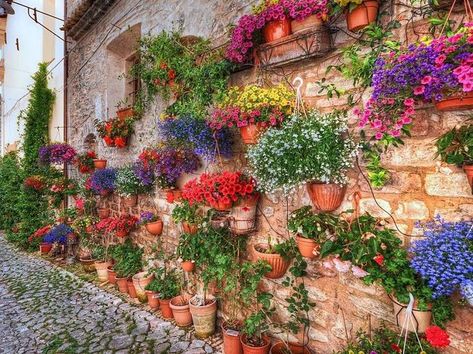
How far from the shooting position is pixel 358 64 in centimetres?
233

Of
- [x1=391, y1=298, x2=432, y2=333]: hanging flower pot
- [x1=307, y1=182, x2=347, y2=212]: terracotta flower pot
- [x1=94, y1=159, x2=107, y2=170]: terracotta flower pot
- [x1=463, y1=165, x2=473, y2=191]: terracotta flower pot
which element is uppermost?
[x1=94, y1=159, x2=107, y2=170]: terracotta flower pot

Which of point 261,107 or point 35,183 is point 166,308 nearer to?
point 261,107

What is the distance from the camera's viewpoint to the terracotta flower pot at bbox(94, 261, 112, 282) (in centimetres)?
547

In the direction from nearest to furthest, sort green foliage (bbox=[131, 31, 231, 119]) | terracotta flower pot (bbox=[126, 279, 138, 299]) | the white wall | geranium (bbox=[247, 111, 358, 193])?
1. geranium (bbox=[247, 111, 358, 193])
2. green foliage (bbox=[131, 31, 231, 119])
3. terracotta flower pot (bbox=[126, 279, 138, 299])
4. the white wall

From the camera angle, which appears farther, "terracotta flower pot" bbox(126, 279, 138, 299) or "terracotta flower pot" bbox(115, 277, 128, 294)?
"terracotta flower pot" bbox(115, 277, 128, 294)

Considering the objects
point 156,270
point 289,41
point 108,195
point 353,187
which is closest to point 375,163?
point 353,187

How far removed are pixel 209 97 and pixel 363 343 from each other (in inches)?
104

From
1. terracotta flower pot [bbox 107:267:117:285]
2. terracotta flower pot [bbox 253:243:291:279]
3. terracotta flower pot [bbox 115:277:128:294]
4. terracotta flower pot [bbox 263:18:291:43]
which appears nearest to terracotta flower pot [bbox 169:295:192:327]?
terracotta flower pot [bbox 115:277:128:294]

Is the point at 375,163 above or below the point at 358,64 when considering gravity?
below

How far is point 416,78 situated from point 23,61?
41.0 feet

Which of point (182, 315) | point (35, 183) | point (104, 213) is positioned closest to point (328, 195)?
point (182, 315)

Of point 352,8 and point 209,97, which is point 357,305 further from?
point 209,97

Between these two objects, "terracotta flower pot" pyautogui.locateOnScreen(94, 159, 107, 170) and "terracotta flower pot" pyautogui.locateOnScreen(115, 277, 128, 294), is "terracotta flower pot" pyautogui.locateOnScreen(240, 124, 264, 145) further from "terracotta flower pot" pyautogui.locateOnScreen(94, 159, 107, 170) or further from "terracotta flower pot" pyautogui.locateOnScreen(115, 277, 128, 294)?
"terracotta flower pot" pyautogui.locateOnScreen(94, 159, 107, 170)

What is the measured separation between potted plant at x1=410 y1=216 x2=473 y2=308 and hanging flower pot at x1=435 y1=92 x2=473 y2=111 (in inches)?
26.0
